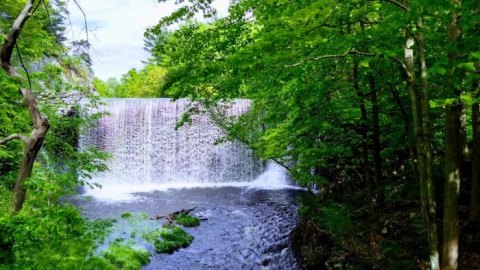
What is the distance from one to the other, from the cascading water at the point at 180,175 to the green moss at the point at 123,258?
263 centimetres

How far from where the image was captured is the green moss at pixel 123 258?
26.9ft

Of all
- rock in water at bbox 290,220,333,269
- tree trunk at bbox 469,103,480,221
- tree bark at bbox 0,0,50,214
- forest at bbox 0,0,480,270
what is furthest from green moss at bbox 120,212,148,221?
tree trunk at bbox 469,103,480,221

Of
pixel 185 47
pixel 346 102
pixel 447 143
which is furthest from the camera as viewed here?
pixel 346 102

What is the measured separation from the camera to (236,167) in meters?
20.3

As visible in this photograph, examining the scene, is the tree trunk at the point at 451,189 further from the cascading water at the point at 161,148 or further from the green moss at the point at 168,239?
the cascading water at the point at 161,148

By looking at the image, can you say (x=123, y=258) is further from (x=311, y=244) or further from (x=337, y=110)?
(x=337, y=110)

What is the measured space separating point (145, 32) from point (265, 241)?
6.78 m

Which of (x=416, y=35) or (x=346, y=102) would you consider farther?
(x=346, y=102)

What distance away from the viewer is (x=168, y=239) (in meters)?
10.4

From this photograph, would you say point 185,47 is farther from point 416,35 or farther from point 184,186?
point 184,186

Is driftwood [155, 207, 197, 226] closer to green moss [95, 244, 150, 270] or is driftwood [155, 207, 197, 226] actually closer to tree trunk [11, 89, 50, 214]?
green moss [95, 244, 150, 270]

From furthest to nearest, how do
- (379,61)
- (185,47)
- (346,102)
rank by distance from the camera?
(346,102) → (185,47) → (379,61)

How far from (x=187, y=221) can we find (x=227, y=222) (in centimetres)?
132

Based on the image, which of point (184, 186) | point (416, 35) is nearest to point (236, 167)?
point (184, 186)
